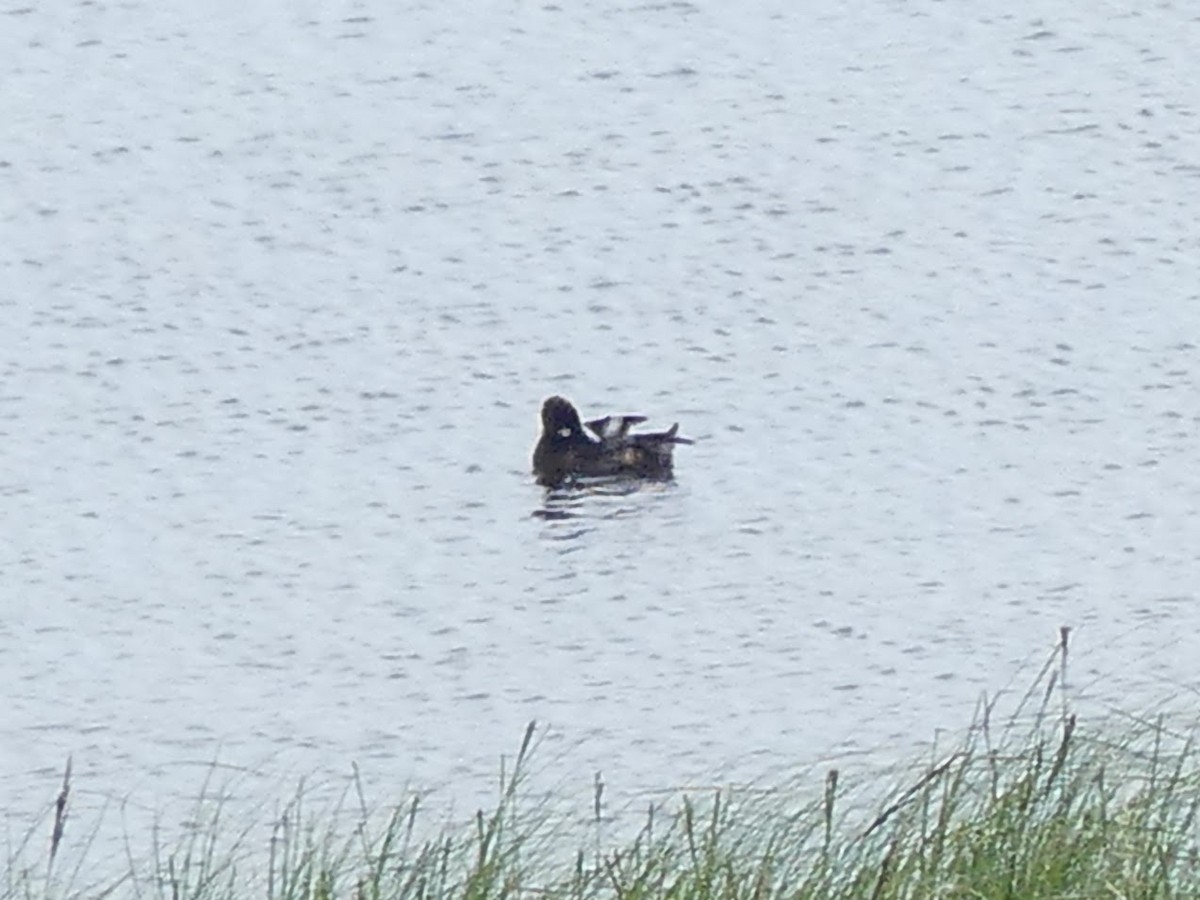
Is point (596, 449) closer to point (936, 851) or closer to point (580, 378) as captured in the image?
point (580, 378)

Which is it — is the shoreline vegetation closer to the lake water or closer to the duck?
the lake water

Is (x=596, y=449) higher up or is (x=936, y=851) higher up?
(x=936, y=851)

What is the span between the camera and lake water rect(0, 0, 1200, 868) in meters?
12.1

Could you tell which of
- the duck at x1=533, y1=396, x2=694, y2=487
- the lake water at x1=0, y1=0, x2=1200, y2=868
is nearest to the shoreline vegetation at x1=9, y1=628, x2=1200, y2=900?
the lake water at x1=0, y1=0, x2=1200, y2=868

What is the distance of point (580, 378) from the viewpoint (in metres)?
17.6

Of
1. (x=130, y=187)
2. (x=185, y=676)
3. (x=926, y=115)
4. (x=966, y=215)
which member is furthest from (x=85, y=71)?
(x=185, y=676)

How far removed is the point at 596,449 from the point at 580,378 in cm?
191

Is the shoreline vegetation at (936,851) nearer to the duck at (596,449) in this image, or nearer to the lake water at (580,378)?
the lake water at (580,378)

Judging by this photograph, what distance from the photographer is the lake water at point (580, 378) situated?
12102 millimetres

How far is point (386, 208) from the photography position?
21031 millimetres

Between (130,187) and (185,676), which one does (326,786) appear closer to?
(185,676)

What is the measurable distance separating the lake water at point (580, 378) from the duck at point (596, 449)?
6.0 inches

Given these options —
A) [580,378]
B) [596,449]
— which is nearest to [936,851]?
[596,449]

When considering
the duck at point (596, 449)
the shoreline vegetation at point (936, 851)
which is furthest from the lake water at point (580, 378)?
the shoreline vegetation at point (936, 851)
